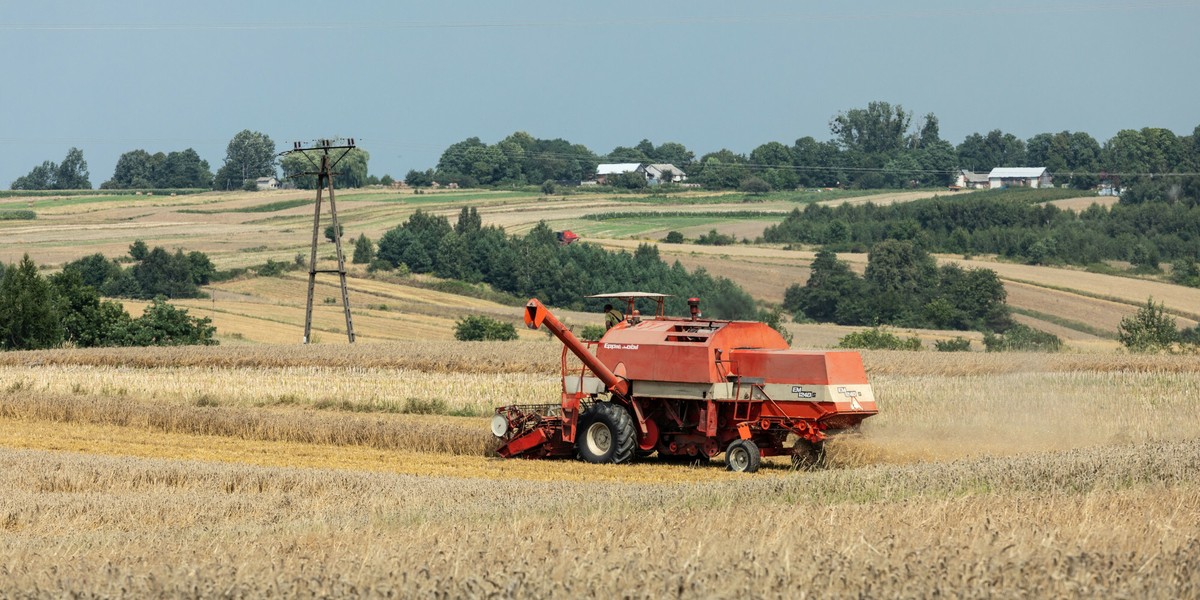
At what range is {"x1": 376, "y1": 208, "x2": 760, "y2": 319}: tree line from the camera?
68.6 meters

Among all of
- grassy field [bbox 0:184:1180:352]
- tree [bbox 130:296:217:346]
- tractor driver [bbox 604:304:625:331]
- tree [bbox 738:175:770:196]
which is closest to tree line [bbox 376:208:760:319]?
grassy field [bbox 0:184:1180:352]

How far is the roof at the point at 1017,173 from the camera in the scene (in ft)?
517

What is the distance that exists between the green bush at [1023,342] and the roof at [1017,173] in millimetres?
103170

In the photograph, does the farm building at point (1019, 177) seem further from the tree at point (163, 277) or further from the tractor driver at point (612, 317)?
the tractor driver at point (612, 317)

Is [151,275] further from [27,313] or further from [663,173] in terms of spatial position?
[663,173]

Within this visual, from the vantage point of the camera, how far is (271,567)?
7922mm

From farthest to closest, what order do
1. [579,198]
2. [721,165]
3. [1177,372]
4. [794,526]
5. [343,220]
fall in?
[721,165]
[579,198]
[343,220]
[1177,372]
[794,526]

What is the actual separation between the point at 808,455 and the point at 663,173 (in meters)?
152

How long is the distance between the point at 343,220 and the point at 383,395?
7455cm

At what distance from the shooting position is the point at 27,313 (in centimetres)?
4775

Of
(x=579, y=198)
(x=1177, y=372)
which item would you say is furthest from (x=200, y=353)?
(x=579, y=198)

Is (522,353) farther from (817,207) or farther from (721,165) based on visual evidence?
(721,165)

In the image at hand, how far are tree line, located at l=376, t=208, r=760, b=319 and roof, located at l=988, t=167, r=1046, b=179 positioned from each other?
282 ft

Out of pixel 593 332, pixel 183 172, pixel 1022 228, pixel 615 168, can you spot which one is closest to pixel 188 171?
pixel 183 172
